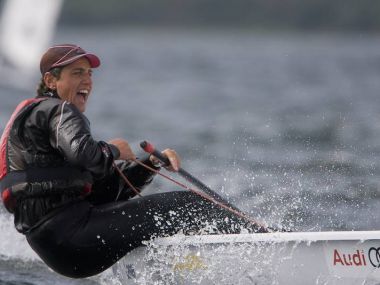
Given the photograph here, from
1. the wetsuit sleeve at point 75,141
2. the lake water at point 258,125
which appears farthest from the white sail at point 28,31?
the wetsuit sleeve at point 75,141

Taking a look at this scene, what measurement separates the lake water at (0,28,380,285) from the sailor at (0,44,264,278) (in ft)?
2.37

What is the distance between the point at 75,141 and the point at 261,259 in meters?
1.02

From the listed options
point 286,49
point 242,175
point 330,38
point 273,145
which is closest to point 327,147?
point 273,145

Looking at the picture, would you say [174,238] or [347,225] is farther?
[347,225]

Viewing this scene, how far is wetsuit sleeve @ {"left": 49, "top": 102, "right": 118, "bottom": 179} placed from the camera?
4.17m

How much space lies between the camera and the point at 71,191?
4.36 m

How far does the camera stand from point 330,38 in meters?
58.3

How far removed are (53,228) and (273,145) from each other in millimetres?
7028

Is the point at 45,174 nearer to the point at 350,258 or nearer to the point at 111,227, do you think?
the point at 111,227

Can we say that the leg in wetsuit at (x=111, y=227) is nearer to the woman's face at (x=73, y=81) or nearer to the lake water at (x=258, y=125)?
the woman's face at (x=73, y=81)

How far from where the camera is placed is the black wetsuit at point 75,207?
4.24m

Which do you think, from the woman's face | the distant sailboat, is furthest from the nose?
the distant sailboat

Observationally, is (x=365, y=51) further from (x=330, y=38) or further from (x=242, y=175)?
(x=242, y=175)

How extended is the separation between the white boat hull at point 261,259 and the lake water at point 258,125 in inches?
30.6
